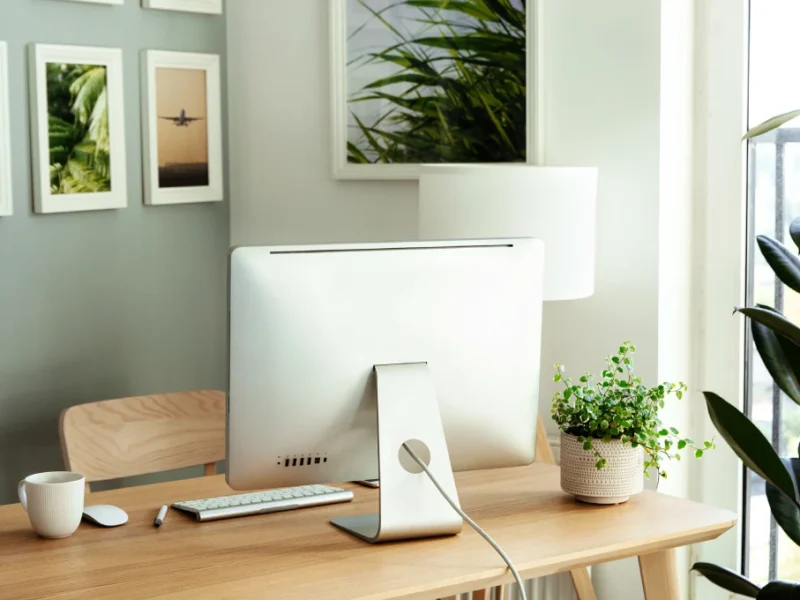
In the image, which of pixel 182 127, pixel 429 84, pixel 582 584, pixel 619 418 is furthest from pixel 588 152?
pixel 182 127

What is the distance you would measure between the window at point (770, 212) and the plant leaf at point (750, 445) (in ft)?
2.75

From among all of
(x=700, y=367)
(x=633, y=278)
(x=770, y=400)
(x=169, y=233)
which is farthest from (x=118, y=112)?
(x=770, y=400)

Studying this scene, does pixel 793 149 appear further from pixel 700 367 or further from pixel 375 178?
pixel 375 178

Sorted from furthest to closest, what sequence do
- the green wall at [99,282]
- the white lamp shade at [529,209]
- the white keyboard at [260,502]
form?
the green wall at [99,282] → the white lamp shade at [529,209] → the white keyboard at [260,502]

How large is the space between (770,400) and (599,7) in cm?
102

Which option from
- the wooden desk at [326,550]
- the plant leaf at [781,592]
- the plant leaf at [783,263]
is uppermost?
the plant leaf at [783,263]

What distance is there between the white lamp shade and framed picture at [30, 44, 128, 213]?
92 centimetres

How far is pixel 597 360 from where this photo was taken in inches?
104

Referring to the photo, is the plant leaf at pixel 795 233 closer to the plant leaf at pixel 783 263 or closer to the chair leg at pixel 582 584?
the plant leaf at pixel 783 263

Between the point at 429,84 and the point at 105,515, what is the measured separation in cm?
148

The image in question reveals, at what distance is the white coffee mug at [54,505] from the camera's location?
1753mm

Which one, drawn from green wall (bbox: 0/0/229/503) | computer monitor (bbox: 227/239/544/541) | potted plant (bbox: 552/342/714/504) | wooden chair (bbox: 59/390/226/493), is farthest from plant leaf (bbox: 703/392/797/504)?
green wall (bbox: 0/0/229/503)

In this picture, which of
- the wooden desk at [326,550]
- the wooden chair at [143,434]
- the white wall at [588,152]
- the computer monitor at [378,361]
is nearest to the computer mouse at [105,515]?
the wooden desk at [326,550]

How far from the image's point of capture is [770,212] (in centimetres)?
253
